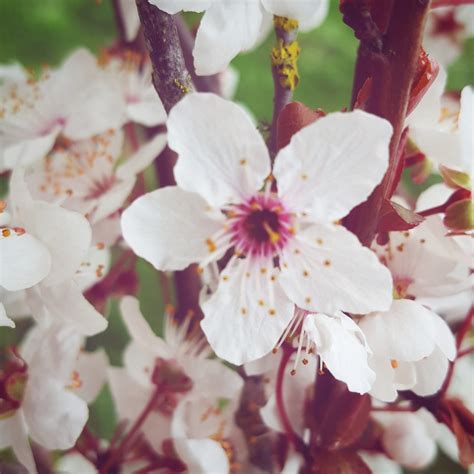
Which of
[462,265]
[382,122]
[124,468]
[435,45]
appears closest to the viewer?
[382,122]

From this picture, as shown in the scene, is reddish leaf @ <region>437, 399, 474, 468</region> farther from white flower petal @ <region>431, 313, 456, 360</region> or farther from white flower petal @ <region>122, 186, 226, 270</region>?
white flower petal @ <region>122, 186, 226, 270</region>

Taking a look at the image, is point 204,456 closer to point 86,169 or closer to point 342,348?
point 342,348

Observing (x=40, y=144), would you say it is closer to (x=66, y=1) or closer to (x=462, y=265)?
(x=462, y=265)

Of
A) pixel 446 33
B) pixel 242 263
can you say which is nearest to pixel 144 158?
pixel 242 263

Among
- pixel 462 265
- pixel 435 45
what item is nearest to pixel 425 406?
pixel 462 265

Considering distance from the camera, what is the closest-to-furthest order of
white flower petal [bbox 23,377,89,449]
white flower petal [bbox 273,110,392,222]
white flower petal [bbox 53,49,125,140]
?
white flower petal [bbox 273,110,392,222] < white flower petal [bbox 23,377,89,449] < white flower petal [bbox 53,49,125,140]

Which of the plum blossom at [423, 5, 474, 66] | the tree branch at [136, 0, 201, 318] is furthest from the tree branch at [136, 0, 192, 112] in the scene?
the plum blossom at [423, 5, 474, 66]
